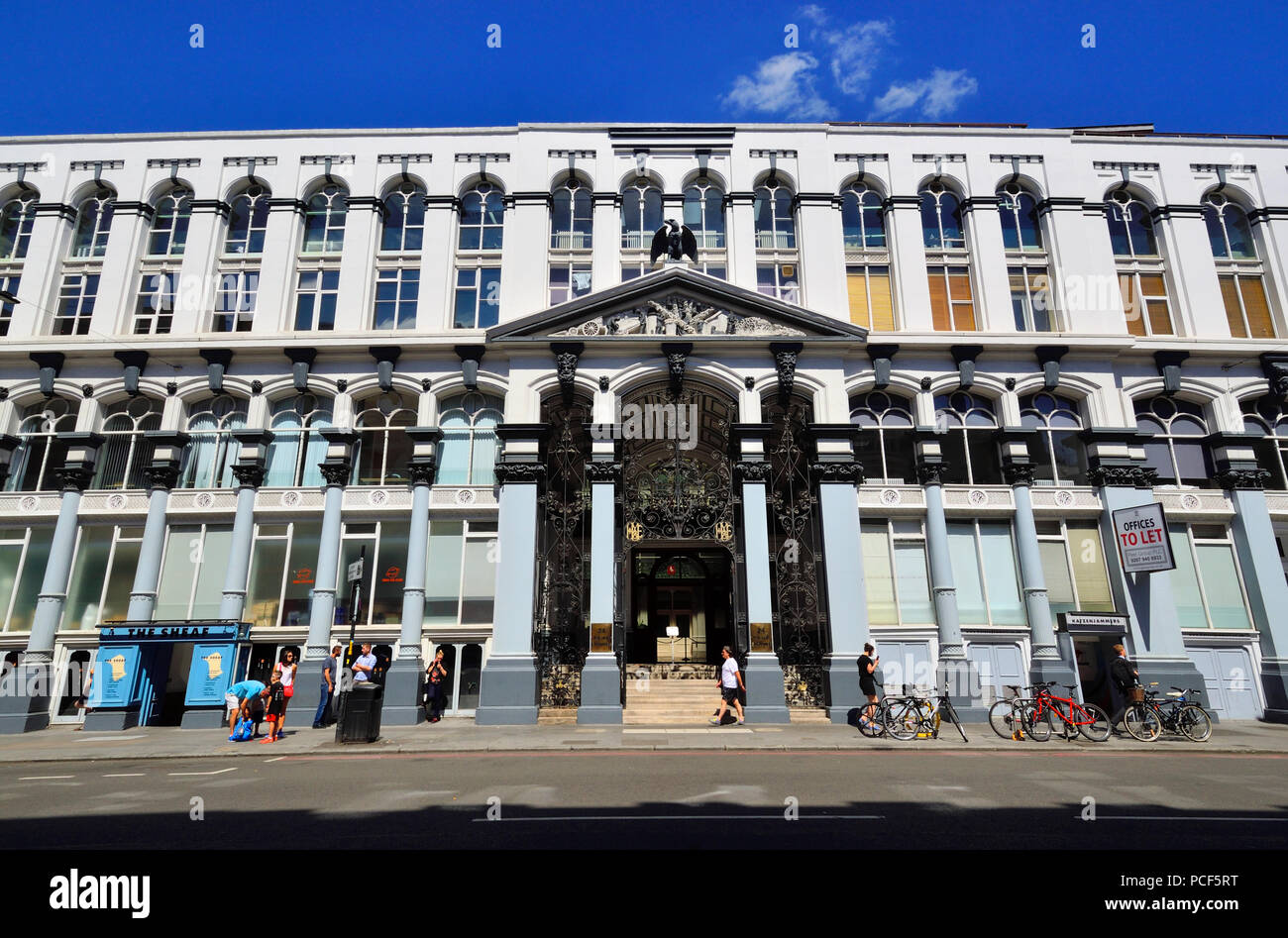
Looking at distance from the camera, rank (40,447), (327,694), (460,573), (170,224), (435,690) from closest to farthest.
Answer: (327,694) < (435,690) < (460,573) < (40,447) < (170,224)

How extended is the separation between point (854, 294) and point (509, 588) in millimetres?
15507

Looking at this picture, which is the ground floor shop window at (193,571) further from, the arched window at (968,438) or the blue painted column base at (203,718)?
the arched window at (968,438)

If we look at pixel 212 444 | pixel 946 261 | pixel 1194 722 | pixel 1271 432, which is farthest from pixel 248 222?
pixel 1271 432

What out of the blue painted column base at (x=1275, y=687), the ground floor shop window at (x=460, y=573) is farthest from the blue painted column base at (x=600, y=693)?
the blue painted column base at (x=1275, y=687)

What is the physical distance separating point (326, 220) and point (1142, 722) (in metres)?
29.3

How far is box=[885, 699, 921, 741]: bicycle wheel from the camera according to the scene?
1588 centimetres

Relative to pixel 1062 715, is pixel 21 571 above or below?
above

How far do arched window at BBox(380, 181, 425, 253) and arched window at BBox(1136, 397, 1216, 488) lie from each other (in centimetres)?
2602

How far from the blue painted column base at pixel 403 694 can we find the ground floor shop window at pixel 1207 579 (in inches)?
916

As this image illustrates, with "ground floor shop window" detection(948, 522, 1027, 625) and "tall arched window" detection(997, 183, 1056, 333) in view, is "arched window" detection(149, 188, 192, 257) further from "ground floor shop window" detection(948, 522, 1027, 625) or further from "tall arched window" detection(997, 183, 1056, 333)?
"tall arched window" detection(997, 183, 1056, 333)

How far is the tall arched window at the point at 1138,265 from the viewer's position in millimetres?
24203

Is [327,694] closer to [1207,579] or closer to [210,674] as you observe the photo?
[210,674]

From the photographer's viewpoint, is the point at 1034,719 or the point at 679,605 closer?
the point at 1034,719

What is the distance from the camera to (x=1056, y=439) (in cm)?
2264
